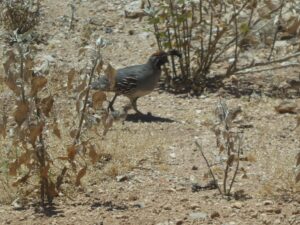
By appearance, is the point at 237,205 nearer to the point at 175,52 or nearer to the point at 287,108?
the point at 287,108

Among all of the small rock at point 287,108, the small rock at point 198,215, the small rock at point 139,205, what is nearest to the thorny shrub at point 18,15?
the small rock at point 287,108

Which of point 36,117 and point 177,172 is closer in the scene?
point 36,117

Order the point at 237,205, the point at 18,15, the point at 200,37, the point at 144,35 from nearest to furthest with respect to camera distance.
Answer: the point at 237,205 → the point at 200,37 → the point at 18,15 → the point at 144,35

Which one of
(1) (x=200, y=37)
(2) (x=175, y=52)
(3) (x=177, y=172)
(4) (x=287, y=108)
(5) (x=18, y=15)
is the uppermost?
(5) (x=18, y=15)

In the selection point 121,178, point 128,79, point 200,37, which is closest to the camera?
point 121,178

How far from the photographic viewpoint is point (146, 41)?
10664 mm

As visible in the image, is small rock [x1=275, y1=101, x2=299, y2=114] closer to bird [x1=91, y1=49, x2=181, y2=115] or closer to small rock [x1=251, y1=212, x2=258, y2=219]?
bird [x1=91, y1=49, x2=181, y2=115]

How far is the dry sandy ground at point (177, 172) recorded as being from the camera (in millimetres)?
5047

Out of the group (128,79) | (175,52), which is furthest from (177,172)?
(175,52)

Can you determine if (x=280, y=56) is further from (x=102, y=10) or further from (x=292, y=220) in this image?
(x=292, y=220)

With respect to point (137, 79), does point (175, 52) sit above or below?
above

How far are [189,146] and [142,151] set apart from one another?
56 cm

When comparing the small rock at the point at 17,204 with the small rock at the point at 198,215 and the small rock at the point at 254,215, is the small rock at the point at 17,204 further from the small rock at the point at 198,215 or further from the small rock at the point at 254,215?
the small rock at the point at 254,215

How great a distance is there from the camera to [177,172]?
6164 mm
